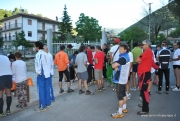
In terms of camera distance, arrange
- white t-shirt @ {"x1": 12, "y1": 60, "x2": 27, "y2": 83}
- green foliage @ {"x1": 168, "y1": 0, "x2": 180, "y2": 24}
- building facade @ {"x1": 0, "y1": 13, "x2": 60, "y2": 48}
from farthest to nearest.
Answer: building facade @ {"x1": 0, "y1": 13, "x2": 60, "y2": 48}, green foliage @ {"x1": 168, "y1": 0, "x2": 180, "y2": 24}, white t-shirt @ {"x1": 12, "y1": 60, "x2": 27, "y2": 83}

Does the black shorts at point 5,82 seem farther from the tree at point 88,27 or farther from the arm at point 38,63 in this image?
the tree at point 88,27

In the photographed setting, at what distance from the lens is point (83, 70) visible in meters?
7.33

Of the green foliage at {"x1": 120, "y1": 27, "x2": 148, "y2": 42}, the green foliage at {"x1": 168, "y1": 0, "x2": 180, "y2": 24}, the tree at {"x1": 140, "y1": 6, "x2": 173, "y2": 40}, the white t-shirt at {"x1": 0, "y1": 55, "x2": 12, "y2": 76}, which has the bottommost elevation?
the white t-shirt at {"x1": 0, "y1": 55, "x2": 12, "y2": 76}

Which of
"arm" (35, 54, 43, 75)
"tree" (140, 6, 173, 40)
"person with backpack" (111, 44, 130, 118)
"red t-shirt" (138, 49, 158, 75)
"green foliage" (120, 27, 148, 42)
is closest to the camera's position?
"person with backpack" (111, 44, 130, 118)

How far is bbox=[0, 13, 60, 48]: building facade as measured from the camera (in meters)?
53.1

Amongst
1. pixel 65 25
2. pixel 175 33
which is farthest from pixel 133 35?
pixel 175 33

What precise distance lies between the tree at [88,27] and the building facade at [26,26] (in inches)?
478

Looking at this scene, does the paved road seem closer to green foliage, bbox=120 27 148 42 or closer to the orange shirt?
the orange shirt

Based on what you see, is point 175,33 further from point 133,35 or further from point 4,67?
point 4,67

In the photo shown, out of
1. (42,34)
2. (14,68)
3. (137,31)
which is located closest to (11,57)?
(14,68)

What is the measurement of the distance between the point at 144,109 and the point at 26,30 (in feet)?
174

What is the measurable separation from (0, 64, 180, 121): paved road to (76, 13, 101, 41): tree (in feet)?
133

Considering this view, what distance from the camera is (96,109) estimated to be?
5.58 metres

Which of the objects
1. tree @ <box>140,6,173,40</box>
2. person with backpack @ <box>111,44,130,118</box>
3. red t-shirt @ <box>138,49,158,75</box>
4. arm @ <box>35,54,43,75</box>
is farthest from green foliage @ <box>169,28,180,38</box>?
arm @ <box>35,54,43,75</box>
